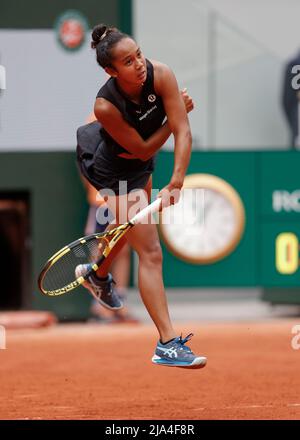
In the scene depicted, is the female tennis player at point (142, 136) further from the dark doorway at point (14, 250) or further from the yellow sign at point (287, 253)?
the yellow sign at point (287, 253)

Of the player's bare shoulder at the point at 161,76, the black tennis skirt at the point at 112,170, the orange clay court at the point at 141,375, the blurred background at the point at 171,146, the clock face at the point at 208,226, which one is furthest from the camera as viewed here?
the clock face at the point at 208,226

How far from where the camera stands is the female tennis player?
552cm

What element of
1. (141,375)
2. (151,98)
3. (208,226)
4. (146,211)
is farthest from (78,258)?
(208,226)

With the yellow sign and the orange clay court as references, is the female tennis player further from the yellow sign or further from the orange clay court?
the yellow sign

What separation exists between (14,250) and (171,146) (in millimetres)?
1992

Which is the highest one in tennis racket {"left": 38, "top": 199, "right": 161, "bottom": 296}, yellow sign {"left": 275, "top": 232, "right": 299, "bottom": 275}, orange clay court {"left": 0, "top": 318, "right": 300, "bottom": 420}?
tennis racket {"left": 38, "top": 199, "right": 161, "bottom": 296}

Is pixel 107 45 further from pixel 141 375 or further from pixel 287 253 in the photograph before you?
pixel 287 253

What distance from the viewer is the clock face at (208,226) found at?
34.4 ft

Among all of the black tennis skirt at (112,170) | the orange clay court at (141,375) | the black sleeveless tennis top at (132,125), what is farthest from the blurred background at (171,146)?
the black sleeveless tennis top at (132,125)

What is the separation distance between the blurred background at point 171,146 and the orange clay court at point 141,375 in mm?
548

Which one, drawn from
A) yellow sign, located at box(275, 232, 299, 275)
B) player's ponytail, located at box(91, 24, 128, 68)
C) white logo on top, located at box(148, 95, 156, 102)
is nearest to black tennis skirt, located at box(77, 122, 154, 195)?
white logo on top, located at box(148, 95, 156, 102)

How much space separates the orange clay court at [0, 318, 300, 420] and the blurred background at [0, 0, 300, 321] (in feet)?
1.80

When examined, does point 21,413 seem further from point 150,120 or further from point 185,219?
point 185,219
